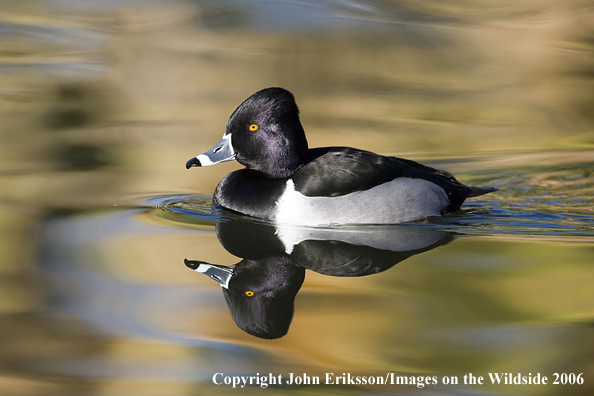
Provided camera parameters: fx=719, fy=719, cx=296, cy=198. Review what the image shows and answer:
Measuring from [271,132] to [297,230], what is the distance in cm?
94

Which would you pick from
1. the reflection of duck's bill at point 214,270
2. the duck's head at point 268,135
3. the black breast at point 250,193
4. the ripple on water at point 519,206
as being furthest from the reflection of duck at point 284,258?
the duck's head at point 268,135

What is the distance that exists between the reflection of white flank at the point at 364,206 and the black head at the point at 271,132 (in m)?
0.30

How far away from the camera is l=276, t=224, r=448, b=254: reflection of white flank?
5.40 metres

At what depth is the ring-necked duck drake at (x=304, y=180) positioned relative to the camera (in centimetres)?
577

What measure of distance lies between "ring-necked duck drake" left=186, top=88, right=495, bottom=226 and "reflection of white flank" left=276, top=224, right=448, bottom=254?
83mm

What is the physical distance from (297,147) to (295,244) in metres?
1.06

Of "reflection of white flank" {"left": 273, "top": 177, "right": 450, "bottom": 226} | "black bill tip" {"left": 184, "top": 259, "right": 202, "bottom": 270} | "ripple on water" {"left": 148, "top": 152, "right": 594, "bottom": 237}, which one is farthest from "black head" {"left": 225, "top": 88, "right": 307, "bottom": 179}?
"black bill tip" {"left": 184, "top": 259, "right": 202, "bottom": 270}

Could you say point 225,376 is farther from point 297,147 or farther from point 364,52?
point 364,52

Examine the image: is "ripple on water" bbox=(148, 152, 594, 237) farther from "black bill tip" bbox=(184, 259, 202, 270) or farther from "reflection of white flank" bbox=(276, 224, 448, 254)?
"black bill tip" bbox=(184, 259, 202, 270)

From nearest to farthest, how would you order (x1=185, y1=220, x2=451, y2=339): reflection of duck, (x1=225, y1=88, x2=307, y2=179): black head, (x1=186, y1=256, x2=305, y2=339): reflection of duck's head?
(x1=186, y1=256, x2=305, y2=339): reflection of duck's head < (x1=185, y1=220, x2=451, y2=339): reflection of duck < (x1=225, y1=88, x2=307, y2=179): black head

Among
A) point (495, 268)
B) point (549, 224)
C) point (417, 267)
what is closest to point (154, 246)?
point (417, 267)

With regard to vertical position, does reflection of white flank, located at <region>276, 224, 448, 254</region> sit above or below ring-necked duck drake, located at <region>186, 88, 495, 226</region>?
below

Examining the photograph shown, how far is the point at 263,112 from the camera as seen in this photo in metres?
6.08

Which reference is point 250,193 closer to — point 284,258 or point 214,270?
point 284,258
